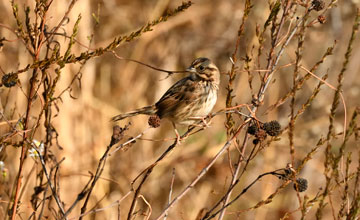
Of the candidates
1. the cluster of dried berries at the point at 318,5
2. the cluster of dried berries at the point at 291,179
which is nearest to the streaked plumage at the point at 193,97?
the cluster of dried berries at the point at 318,5

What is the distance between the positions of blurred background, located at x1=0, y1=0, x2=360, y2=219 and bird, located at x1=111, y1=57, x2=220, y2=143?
4.85ft

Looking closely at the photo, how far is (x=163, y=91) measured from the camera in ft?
21.5

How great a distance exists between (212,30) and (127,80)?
4.20 feet

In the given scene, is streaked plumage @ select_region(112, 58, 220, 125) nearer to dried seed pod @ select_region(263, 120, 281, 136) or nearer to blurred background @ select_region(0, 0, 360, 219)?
blurred background @ select_region(0, 0, 360, 219)

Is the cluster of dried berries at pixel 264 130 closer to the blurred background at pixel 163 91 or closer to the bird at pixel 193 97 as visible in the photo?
the bird at pixel 193 97

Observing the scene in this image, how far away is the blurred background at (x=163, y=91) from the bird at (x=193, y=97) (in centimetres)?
148

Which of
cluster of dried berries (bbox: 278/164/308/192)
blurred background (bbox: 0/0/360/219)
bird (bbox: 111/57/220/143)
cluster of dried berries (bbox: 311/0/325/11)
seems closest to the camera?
cluster of dried berries (bbox: 278/164/308/192)

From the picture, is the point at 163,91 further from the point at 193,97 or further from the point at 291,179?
the point at 291,179

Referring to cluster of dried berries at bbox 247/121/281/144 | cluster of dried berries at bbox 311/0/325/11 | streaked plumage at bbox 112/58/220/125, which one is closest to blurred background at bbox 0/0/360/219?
streaked plumage at bbox 112/58/220/125

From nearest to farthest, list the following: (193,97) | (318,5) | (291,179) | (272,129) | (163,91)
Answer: (291,179) < (272,129) < (318,5) < (193,97) < (163,91)

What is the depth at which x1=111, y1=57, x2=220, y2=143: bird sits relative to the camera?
3920 millimetres

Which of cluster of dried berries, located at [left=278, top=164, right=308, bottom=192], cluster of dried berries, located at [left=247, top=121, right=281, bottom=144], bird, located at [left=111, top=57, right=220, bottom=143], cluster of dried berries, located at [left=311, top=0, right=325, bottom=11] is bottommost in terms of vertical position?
cluster of dried berries, located at [left=278, top=164, right=308, bottom=192]

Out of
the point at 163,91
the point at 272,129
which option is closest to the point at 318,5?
the point at 272,129

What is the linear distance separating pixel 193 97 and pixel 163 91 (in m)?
2.59
